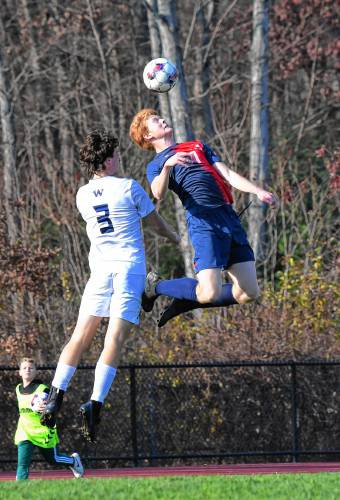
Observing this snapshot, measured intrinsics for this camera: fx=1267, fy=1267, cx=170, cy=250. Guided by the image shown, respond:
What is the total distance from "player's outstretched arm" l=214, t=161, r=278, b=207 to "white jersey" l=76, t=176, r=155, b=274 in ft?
2.72

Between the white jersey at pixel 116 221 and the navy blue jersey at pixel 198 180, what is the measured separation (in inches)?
28.6

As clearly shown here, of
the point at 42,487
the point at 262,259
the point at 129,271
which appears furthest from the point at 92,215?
the point at 262,259

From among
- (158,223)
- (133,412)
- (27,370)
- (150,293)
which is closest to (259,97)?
(133,412)

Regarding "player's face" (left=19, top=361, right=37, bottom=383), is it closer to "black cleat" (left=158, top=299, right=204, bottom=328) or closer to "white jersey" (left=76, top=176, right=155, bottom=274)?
"black cleat" (left=158, top=299, right=204, bottom=328)

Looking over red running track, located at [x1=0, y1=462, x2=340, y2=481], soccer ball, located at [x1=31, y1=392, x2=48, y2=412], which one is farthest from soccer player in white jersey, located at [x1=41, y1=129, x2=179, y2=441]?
red running track, located at [x1=0, y1=462, x2=340, y2=481]

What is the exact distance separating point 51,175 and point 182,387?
6042 mm

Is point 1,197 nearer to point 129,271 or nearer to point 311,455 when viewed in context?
point 311,455

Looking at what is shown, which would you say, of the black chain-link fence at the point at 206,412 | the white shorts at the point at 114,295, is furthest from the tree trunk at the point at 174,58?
the white shorts at the point at 114,295

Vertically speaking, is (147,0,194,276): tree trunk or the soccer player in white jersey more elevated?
(147,0,194,276): tree trunk

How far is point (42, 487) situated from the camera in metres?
9.58

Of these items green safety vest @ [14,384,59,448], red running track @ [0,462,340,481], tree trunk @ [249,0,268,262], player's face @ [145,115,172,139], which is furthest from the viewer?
tree trunk @ [249,0,268,262]

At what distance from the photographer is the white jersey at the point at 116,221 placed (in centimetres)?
970

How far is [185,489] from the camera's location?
9070 mm

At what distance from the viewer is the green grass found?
343 inches
